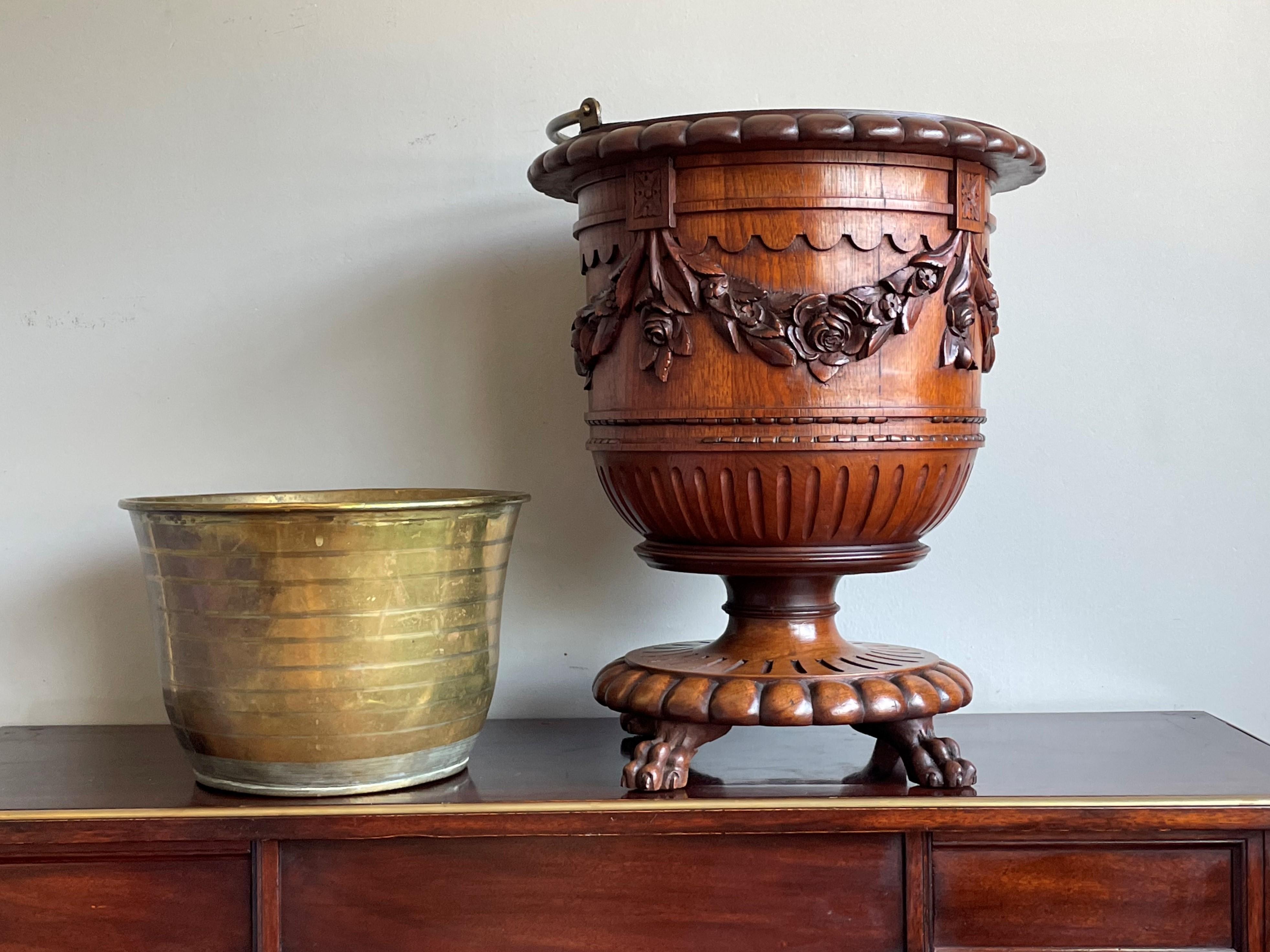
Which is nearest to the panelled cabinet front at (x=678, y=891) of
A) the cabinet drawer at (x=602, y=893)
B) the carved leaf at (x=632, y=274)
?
the cabinet drawer at (x=602, y=893)

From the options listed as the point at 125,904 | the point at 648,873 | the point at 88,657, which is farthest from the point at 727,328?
the point at 88,657

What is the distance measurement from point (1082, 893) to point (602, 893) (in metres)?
0.51

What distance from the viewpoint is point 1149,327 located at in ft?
5.77

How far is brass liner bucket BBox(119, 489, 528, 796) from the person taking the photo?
126cm

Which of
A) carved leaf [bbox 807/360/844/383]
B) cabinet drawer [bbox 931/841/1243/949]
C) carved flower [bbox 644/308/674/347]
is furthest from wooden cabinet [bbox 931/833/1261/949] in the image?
carved flower [bbox 644/308/674/347]

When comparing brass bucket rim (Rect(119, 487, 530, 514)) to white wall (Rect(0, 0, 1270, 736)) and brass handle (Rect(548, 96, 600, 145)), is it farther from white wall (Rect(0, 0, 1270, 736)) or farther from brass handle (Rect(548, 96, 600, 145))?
brass handle (Rect(548, 96, 600, 145))

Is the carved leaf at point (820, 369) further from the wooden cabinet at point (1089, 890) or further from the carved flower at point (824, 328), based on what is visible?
the wooden cabinet at point (1089, 890)

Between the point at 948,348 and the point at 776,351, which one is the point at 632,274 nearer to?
the point at 776,351

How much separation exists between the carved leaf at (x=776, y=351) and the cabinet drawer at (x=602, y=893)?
1.66 feet

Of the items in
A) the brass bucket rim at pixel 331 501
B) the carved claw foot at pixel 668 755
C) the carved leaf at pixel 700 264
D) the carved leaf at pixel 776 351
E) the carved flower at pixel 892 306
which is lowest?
the carved claw foot at pixel 668 755

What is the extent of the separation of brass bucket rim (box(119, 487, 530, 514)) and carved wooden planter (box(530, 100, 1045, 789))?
0.64 ft

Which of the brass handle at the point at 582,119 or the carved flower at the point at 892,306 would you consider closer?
the carved flower at the point at 892,306

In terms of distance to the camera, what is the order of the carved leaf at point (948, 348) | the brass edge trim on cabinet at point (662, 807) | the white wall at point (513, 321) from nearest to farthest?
the brass edge trim on cabinet at point (662, 807) < the carved leaf at point (948, 348) < the white wall at point (513, 321)

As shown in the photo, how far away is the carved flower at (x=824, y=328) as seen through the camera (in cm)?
127
